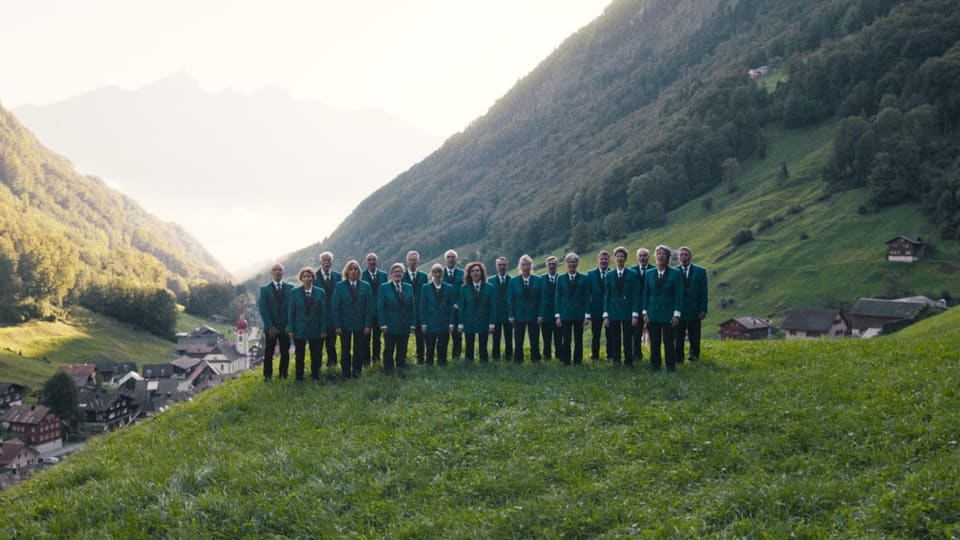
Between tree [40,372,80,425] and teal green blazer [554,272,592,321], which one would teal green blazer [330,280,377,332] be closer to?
teal green blazer [554,272,592,321]

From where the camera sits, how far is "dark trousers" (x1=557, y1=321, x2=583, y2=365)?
715 inches

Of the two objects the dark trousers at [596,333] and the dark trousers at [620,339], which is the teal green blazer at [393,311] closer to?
the dark trousers at [596,333]

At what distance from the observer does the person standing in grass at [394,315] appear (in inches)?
710

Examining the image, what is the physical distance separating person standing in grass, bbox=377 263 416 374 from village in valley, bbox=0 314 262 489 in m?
22.6

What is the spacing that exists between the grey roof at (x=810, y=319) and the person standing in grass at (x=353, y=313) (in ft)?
234

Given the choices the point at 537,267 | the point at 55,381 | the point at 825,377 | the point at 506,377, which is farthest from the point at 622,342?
the point at 537,267

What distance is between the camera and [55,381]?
258 ft

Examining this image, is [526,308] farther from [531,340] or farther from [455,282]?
[455,282]

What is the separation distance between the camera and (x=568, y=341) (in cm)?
1831

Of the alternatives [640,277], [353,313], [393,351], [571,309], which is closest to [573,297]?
[571,309]

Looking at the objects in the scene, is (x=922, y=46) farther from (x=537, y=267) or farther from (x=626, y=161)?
(x=537, y=267)

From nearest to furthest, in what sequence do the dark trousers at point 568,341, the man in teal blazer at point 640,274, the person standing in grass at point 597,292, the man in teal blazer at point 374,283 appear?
the man in teal blazer at point 640,274 → the dark trousers at point 568,341 → the person standing in grass at point 597,292 → the man in teal blazer at point 374,283

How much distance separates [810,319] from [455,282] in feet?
234

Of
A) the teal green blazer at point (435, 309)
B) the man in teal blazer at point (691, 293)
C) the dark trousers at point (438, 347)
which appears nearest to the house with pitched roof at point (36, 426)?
the dark trousers at point (438, 347)
